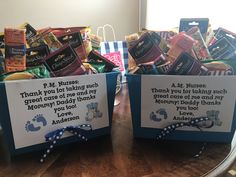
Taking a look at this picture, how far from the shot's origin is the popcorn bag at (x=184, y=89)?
599 millimetres

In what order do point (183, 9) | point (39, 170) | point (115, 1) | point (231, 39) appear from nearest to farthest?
point (39, 170) → point (231, 39) → point (183, 9) → point (115, 1)

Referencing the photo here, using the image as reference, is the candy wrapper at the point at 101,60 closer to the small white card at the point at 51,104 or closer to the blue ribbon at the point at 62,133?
the small white card at the point at 51,104

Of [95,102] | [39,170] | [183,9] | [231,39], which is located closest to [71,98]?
[95,102]

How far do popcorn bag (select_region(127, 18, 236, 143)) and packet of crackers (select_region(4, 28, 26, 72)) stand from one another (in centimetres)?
28

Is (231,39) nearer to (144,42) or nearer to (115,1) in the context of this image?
(144,42)

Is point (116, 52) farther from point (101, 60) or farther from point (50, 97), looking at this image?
point (50, 97)

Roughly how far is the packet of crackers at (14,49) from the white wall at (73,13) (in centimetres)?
137

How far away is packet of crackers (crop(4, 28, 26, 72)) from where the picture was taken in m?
0.63

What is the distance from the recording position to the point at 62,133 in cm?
62

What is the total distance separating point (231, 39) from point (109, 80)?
0.36 metres

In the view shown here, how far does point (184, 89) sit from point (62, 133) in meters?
0.32

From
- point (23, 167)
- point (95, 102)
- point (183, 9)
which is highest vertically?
point (183, 9)

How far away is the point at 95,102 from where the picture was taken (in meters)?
0.64

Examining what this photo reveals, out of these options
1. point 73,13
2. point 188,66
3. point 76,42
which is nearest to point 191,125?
point 188,66
